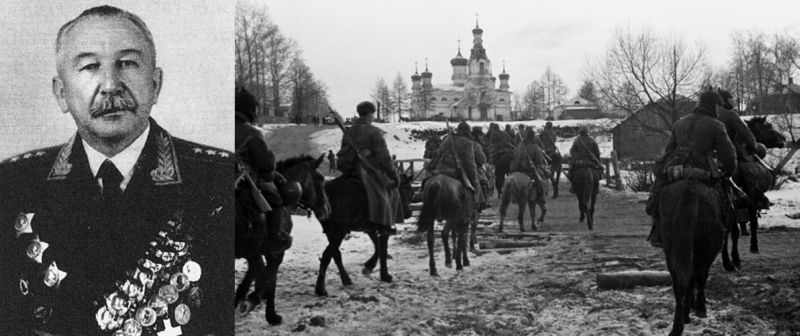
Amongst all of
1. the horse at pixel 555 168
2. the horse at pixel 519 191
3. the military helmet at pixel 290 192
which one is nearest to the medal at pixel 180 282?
the military helmet at pixel 290 192

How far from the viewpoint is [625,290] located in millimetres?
3535

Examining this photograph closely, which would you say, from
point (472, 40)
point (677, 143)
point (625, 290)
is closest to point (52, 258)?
point (472, 40)

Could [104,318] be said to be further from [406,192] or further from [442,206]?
[406,192]

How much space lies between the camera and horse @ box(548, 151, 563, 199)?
5938 millimetres

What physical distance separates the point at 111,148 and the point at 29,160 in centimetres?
36

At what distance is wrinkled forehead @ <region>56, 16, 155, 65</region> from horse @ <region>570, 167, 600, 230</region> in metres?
3.24

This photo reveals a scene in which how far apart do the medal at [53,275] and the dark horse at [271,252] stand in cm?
82

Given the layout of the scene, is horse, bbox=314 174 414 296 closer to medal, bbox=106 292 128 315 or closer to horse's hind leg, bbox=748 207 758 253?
medal, bbox=106 292 128 315

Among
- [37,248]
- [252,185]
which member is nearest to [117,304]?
[37,248]

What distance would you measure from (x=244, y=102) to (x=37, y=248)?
46.6 inches

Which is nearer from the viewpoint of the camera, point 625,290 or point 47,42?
point 47,42

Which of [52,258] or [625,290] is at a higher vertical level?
[52,258]

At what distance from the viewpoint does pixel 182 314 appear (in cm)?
305

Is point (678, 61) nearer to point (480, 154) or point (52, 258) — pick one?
point (480, 154)
